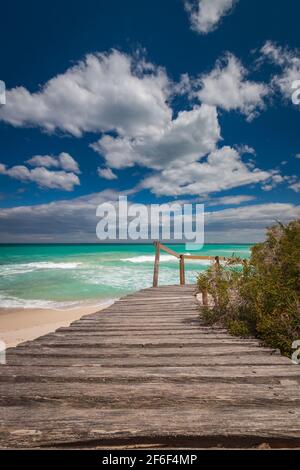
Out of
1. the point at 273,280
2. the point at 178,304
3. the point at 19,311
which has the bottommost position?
the point at 19,311

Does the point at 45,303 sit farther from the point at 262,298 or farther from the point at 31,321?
the point at 262,298

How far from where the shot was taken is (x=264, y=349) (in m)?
3.57

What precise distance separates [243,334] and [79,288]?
1754 cm

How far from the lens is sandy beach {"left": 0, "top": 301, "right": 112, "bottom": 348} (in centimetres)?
971

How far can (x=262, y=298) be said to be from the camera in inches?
170

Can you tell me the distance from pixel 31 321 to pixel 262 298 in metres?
10.8

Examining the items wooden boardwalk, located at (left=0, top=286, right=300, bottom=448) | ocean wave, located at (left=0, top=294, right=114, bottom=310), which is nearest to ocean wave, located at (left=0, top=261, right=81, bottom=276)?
ocean wave, located at (left=0, top=294, right=114, bottom=310)

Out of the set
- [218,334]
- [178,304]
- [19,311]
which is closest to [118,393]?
[218,334]

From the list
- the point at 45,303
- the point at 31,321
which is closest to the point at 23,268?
the point at 45,303

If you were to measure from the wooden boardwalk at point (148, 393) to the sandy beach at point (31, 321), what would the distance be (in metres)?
6.54

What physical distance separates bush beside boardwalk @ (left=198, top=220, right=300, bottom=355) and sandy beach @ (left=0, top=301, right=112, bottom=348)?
7106mm

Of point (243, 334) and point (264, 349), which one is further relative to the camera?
point (243, 334)

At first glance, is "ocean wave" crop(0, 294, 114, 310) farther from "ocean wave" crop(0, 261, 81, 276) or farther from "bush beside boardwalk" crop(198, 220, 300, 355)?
"ocean wave" crop(0, 261, 81, 276)

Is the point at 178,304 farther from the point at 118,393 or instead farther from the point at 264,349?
the point at 118,393
